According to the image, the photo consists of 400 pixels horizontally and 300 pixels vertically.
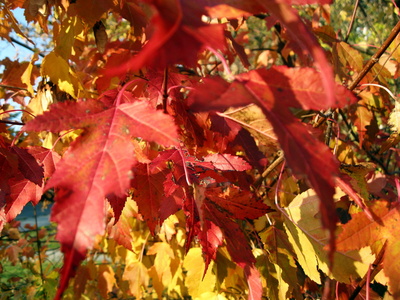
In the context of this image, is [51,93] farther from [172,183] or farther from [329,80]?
[329,80]

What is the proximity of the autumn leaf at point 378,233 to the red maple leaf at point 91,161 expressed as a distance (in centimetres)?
37

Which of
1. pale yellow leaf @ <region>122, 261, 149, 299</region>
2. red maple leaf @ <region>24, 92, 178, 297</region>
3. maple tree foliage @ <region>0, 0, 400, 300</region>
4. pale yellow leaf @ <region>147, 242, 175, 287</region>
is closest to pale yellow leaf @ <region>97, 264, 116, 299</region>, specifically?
pale yellow leaf @ <region>122, 261, 149, 299</region>

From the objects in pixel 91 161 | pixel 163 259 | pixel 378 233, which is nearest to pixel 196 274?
pixel 163 259

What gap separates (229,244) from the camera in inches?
26.6

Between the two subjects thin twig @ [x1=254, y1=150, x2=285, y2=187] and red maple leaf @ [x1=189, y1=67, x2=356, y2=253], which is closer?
red maple leaf @ [x1=189, y1=67, x2=356, y2=253]

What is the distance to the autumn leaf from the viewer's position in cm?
57

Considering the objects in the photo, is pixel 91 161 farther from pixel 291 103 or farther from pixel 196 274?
pixel 196 274

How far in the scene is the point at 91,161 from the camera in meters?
0.44

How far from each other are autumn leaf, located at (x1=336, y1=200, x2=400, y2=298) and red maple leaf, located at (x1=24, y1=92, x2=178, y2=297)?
1.23 feet

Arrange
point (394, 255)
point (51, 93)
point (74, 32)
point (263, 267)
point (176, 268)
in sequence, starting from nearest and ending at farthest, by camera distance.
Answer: point (394, 255) < point (263, 267) < point (74, 32) < point (51, 93) < point (176, 268)

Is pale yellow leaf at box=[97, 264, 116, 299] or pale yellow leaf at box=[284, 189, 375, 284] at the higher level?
pale yellow leaf at box=[284, 189, 375, 284]

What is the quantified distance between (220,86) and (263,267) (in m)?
0.66

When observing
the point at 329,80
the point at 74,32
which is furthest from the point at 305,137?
the point at 74,32

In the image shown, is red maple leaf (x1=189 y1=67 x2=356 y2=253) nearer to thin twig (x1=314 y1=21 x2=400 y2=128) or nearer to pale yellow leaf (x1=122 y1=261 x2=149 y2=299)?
thin twig (x1=314 y1=21 x2=400 y2=128)
